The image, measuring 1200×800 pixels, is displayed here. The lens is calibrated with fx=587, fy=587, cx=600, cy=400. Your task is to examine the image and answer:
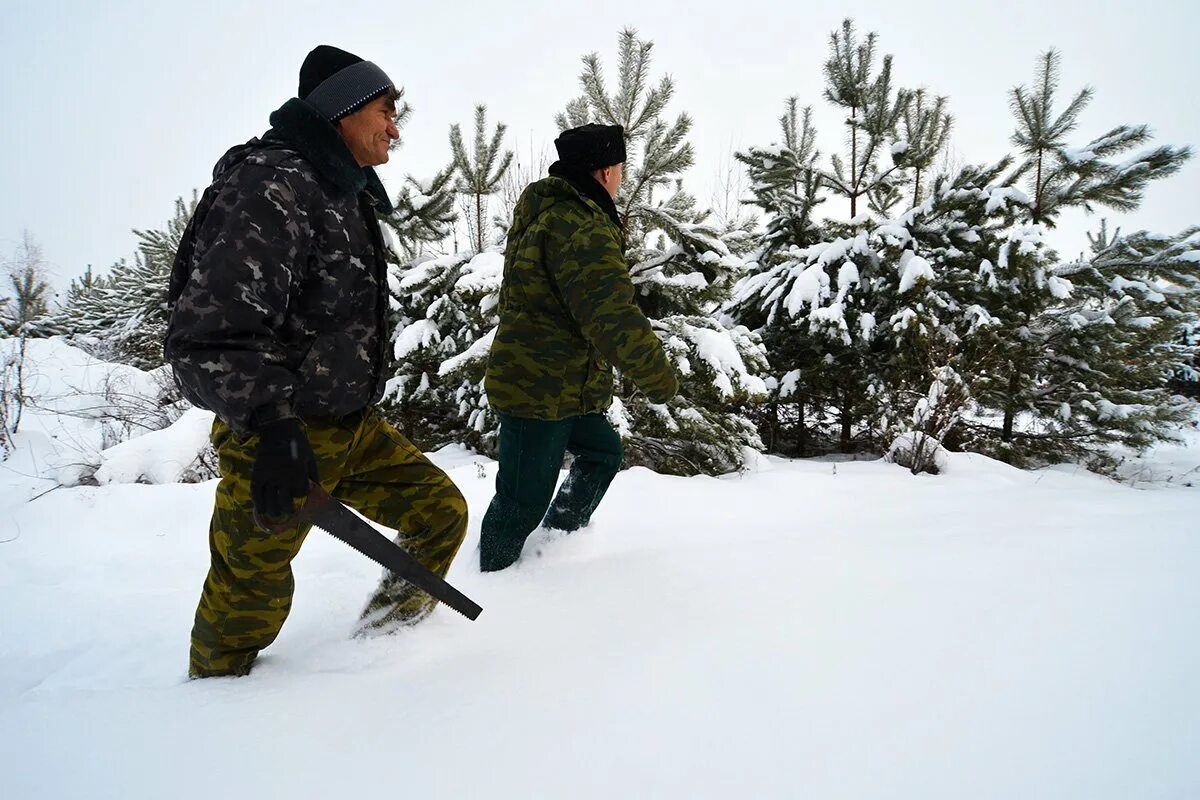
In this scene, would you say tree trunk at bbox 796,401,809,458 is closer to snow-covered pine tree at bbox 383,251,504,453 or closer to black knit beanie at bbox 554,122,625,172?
snow-covered pine tree at bbox 383,251,504,453

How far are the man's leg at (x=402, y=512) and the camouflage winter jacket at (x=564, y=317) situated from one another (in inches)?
20.3

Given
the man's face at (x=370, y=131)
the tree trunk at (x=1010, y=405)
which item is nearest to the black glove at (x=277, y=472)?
the man's face at (x=370, y=131)

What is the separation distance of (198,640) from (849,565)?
2.04 meters

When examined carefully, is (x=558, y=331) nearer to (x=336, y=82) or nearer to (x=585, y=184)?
(x=585, y=184)

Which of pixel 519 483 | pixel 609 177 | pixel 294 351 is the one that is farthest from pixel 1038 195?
pixel 294 351

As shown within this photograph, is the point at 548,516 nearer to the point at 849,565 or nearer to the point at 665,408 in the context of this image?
the point at 849,565

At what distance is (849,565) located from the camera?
2.10 m

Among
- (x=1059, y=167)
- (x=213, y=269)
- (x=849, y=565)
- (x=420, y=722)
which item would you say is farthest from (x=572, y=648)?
(x=1059, y=167)

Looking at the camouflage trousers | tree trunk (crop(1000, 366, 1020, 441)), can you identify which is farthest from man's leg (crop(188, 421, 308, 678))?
tree trunk (crop(1000, 366, 1020, 441))

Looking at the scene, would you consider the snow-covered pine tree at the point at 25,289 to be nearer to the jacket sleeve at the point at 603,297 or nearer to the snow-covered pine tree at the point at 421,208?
the snow-covered pine tree at the point at 421,208

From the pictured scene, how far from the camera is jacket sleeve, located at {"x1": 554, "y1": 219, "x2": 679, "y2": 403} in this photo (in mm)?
2100

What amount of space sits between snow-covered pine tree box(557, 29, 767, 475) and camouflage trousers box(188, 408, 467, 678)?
9.28ft

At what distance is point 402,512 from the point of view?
1856 millimetres

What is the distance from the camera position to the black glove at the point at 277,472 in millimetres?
1322
